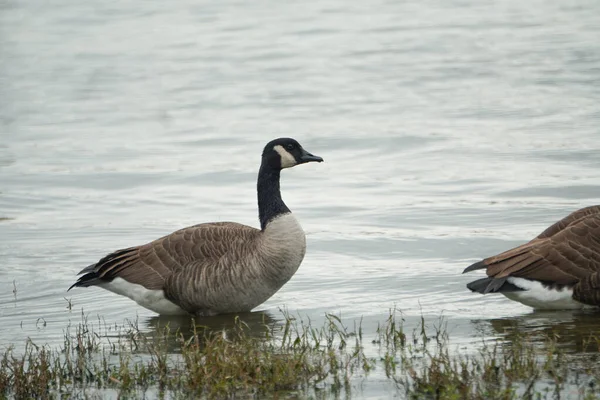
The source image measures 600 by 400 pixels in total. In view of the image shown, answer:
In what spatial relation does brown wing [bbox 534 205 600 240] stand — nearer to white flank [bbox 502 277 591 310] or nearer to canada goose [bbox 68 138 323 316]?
white flank [bbox 502 277 591 310]

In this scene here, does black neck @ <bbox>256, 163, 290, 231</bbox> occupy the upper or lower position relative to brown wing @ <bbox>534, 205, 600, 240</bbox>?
upper

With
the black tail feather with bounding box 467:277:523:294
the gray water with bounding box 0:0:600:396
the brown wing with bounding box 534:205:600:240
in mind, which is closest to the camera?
the black tail feather with bounding box 467:277:523:294

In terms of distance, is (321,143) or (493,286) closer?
(493,286)

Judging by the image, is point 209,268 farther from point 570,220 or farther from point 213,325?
point 570,220

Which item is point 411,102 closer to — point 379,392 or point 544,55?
point 544,55

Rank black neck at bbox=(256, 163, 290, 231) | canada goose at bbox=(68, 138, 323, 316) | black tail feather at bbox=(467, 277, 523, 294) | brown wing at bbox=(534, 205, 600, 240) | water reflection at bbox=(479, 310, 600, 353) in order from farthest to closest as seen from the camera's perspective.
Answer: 1. black neck at bbox=(256, 163, 290, 231)
2. canada goose at bbox=(68, 138, 323, 316)
3. brown wing at bbox=(534, 205, 600, 240)
4. black tail feather at bbox=(467, 277, 523, 294)
5. water reflection at bbox=(479, 310, 600, 353)

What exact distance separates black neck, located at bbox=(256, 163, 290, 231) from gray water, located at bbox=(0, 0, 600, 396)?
907 mm

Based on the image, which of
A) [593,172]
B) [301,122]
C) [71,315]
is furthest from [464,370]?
[301,122]

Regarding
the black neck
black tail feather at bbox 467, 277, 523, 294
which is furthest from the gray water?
the black neck

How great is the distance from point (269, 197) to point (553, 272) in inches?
114

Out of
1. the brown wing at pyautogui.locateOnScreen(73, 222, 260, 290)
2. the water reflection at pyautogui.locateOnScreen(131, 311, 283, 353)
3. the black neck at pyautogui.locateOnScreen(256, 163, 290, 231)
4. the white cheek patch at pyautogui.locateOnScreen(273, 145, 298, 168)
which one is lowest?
the water reflection at pyautogui.locateOnScreen(131, 311, 283, 353)

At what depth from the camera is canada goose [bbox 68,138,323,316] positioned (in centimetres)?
992

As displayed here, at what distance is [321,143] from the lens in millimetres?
19484

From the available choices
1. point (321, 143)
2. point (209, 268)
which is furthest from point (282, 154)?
point (321, 143)
